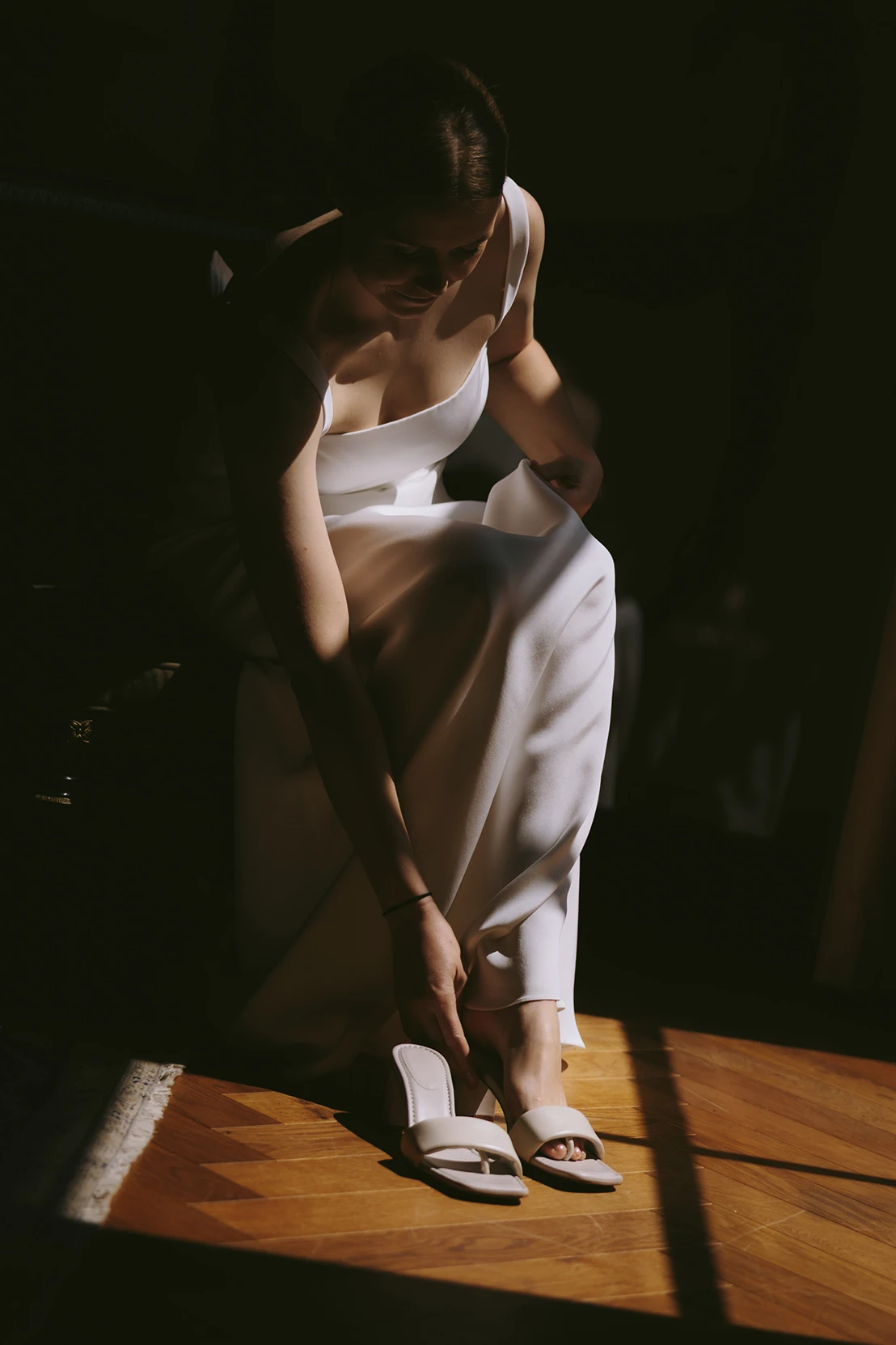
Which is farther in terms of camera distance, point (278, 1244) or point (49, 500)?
point (49, 500)

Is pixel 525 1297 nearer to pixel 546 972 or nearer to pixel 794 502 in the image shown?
pixel 546 972

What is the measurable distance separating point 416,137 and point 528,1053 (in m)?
0.86

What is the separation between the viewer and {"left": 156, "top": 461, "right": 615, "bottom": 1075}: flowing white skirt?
1184 millimetres

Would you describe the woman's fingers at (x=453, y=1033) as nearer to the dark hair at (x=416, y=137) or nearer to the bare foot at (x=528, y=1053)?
the bare foot at (x=528, y=1053)

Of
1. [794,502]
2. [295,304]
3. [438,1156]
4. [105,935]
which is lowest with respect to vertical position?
[105,935]

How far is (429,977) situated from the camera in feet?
3.60

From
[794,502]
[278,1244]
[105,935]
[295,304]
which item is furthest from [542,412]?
[278,1244]

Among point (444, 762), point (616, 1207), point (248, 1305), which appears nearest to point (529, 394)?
point (444, 762)

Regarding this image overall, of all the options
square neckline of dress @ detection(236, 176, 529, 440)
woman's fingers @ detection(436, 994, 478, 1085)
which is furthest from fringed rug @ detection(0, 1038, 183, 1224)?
square neckline of dress @ detection(236, 176, 529, 440)

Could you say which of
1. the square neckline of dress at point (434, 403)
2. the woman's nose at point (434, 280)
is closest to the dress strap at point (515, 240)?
the square neckline of dress at point (434, 403)

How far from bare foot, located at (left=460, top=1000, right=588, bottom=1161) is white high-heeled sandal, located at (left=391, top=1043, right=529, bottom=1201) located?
0.05 metres

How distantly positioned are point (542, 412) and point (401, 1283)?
1076 millimetres

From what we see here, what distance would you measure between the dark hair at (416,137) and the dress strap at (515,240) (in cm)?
29

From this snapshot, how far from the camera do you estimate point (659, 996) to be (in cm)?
170
